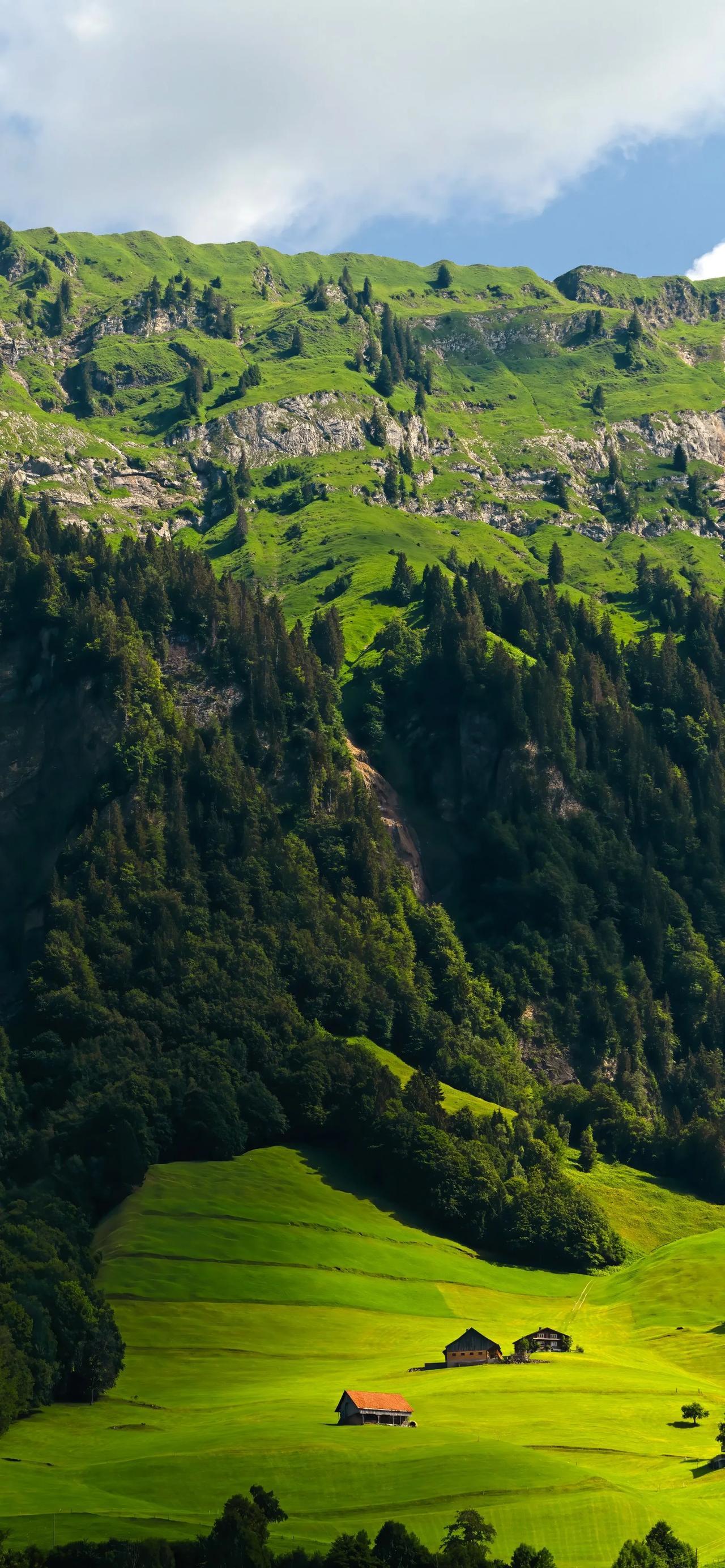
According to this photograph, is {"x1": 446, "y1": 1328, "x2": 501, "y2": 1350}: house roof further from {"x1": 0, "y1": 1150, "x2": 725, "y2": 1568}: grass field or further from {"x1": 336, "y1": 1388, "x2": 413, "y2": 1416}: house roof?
{"x1": 336, "y1": 1388, "x2": 413, "y2": 1416}: house roof

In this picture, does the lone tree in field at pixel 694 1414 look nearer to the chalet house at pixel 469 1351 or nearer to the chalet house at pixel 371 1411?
the chalet house at pixel 371 1411

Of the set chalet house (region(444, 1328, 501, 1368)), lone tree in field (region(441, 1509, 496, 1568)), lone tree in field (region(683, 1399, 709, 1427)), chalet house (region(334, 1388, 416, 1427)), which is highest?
chalet house (region(444, 1328, 501, 1368))

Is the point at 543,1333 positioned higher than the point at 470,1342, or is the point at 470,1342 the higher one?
the point at 543,1333

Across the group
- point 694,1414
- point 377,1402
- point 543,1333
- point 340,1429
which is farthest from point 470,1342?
point 340,1429

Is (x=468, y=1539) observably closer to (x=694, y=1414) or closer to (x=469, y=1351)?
(x=694, y=1414)

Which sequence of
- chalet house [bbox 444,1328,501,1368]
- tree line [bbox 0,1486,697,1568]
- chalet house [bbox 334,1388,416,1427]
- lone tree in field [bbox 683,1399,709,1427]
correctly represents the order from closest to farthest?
tree line [bbox 0,1486,697,1568] < chalet house [bbox 334,1388,416,1427] < lone tree in field [bbox 683,1399,709,1427] < chalet house [bbox 444,1328,501,1368]

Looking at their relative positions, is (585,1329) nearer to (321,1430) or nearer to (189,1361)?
(189,1361)

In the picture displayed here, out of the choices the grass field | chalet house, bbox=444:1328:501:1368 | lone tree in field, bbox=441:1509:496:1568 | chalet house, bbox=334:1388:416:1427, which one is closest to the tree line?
lone tree in field, bbox=441:1509:496:1568
